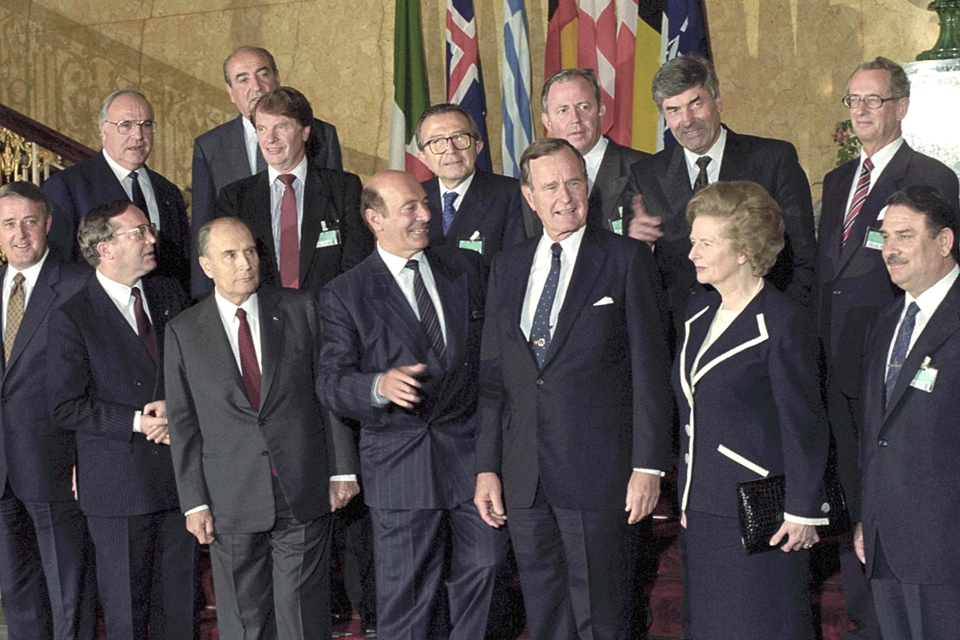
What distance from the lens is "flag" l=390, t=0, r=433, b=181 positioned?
719 cm

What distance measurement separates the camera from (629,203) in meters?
3.96

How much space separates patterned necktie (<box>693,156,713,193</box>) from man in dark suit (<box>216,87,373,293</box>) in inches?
47.0

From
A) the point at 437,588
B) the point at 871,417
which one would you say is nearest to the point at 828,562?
the point at 871,417

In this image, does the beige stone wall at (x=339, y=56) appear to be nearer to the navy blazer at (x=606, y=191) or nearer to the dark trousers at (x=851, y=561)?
the navy blazer at (x=606, y=191)

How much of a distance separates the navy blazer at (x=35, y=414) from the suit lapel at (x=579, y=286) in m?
1.84

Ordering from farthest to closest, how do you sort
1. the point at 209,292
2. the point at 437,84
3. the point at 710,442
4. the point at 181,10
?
the point at 181,10 < the point at 437,84 < the point at 209,292 < the point at 710,442

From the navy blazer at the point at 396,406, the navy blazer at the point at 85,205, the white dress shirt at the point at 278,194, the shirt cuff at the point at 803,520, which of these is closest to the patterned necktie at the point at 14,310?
the navy blazer at the point at 85,205

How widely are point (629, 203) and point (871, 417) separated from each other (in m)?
1.17

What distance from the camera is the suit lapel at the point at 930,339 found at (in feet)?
9.96

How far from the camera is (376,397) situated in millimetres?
3365

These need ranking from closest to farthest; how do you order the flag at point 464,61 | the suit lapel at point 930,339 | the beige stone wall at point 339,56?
1. the suit lapel at point 930,339
2. the beige stone wall at point 339,56
3. the flag at point 464,61

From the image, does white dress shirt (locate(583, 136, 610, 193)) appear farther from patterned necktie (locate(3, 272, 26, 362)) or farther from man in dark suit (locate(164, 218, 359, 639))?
patterned necktie (locate(3, 272, 26, 362))

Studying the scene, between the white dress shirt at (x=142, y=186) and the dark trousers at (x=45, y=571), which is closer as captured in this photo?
the dark trousers at (x=45, y=571)

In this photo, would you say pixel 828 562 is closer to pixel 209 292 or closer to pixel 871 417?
pixel 871 417
